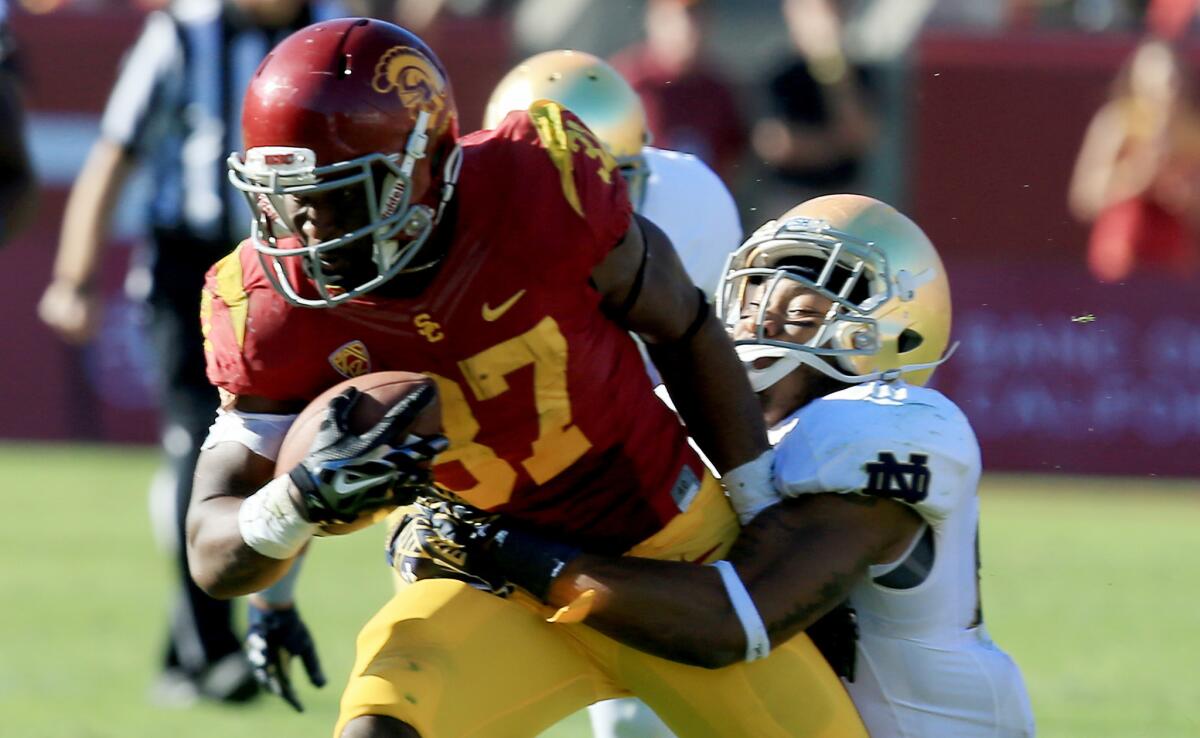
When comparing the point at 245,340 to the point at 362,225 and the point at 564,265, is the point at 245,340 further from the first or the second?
the point at 564,265

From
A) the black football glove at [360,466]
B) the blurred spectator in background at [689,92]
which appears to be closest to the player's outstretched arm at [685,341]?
the black football glove at [360,466]

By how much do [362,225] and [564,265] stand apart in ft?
1.12

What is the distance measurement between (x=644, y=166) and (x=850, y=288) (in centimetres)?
90

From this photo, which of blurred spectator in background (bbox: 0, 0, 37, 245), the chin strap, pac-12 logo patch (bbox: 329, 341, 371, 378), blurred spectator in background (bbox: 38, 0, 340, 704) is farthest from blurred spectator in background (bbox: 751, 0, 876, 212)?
pac-12 logo patch (bbox: 329, 341, 371, 378)

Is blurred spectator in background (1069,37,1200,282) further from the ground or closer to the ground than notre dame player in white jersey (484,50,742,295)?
closer to the ground

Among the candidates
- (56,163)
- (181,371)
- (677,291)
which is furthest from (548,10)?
(677,291)

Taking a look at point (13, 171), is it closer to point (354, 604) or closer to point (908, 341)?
point (908, 341)

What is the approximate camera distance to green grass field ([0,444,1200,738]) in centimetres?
519

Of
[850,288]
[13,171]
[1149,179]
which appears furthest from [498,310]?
[1149,179]

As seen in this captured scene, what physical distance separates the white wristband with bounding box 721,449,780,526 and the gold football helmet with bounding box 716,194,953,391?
0.25 m

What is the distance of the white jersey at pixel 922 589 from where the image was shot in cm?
321

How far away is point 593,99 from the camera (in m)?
4.33

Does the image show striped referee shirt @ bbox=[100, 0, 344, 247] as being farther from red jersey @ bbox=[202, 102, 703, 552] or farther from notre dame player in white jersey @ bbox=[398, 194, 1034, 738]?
red jersey @ bbox=[202, 102, 703, 552]

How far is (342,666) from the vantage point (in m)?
5.65
